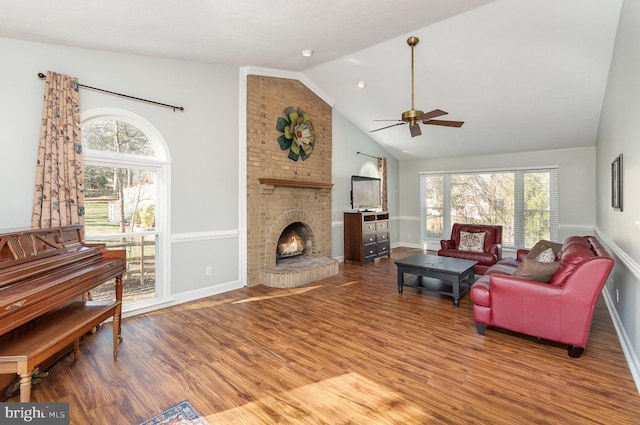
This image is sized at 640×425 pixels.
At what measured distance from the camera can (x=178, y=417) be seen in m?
1.96

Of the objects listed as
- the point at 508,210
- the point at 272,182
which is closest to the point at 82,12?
the point at 272,182

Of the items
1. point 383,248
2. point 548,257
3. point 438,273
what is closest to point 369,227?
point 383,248

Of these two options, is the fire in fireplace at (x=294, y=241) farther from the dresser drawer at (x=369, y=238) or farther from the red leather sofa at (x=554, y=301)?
the red leather sofa at (x=554, y=301)

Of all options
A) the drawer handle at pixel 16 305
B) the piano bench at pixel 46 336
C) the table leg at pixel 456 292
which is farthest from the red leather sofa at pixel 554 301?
the drawer handle at pixel 16 305

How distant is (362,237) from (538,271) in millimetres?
3723

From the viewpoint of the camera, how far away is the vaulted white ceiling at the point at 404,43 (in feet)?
9.41

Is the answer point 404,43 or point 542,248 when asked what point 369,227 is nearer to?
point 542,248

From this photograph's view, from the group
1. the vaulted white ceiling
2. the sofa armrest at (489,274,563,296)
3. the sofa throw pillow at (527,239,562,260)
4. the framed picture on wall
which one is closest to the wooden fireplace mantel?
the vaulted white ceiling

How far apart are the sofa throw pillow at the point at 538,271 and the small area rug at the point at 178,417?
9.73ft

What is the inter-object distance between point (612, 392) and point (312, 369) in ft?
7.01

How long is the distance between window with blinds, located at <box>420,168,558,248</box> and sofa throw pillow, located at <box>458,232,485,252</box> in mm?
2041

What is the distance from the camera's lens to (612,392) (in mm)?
2213

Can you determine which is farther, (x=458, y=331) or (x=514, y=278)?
(x=458, y=331)

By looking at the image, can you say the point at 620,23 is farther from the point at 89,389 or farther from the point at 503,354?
the point at 89,389
